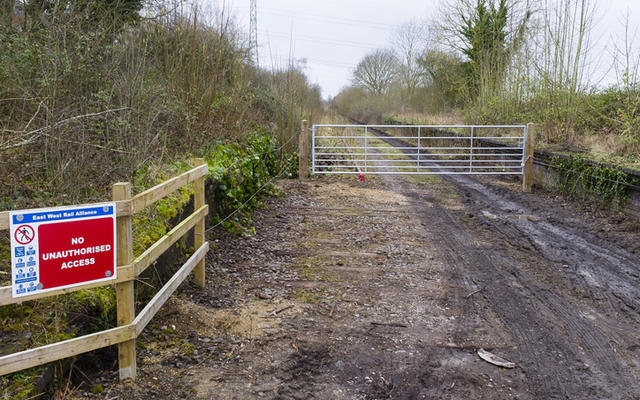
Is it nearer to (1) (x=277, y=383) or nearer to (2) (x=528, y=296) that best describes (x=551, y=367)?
(2) (x=528, y=296)

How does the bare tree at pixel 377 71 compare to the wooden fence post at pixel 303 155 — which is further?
the bare tree at pixel 377 71

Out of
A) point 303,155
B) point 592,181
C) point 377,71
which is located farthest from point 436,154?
point 377,71

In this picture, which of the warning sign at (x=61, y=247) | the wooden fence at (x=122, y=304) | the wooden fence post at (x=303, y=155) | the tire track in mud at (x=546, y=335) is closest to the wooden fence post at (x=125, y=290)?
the wooden fence at (x=122, y=304)

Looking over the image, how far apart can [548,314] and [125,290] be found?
156 inches

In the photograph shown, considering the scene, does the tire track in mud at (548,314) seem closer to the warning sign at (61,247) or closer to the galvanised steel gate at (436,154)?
the warning sign at (61,247)

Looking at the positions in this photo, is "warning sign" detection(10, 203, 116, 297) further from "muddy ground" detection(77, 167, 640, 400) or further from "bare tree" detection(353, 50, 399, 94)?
"bare tree" detection(353, 50, 399, 94)

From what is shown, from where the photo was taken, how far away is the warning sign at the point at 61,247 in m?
2.76

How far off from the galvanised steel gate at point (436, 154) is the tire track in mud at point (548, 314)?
4.27m

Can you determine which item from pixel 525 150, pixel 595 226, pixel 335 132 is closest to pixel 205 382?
pixel 595 226

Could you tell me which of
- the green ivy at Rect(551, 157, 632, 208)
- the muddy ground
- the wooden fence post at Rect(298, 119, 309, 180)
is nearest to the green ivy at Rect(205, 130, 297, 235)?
the muddy ground

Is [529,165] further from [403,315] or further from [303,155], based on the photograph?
[403,315]

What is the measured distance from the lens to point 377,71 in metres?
50.2

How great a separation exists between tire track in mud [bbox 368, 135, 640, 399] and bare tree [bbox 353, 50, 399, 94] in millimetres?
42747

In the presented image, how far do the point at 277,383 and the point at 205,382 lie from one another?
1.70ft
